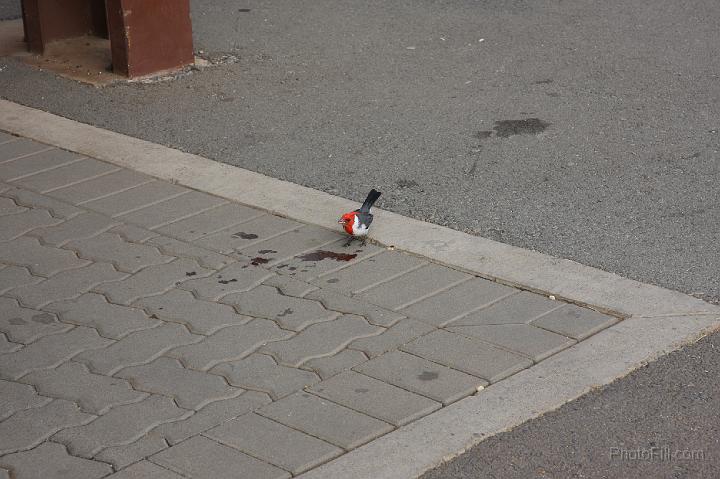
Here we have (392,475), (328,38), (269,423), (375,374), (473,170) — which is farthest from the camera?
(328,38)

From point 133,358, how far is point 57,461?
78 cm

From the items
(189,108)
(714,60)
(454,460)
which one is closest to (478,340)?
(454,460)

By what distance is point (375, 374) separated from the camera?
421 centimetres

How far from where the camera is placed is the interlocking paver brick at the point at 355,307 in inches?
183

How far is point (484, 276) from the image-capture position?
502 centimetres

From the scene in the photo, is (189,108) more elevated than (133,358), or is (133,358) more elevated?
(189,108)

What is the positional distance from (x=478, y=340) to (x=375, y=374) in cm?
54

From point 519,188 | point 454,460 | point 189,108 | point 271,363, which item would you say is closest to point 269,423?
point 271,363

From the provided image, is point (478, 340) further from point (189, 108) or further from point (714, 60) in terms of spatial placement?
point (714, 60)

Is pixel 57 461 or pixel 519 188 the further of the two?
pixel 519 188

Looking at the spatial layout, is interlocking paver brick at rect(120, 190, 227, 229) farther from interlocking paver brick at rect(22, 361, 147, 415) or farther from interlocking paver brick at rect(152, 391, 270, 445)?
interlocking paver brick at rect(152, 391, 270, 445)

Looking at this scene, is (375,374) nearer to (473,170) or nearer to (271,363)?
(271,363)

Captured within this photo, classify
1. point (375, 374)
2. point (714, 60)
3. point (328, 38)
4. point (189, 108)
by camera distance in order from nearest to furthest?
point (375, 374) → point (189, 108) → point (714, 60) → point (328, 38)

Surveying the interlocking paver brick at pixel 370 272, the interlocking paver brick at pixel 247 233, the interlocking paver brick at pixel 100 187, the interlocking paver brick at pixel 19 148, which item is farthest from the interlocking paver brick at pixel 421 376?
the interlocking paver brick at pixel 19 148
